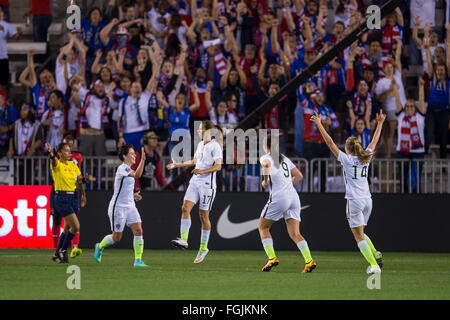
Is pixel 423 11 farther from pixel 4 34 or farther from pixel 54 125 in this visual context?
pixel 4 34

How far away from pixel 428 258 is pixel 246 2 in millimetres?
7767

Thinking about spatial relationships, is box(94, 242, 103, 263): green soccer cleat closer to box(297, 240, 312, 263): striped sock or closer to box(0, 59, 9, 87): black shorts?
box(297, 240, 312, 263): striped sock

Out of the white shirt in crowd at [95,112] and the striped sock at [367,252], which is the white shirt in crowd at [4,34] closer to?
the white shirt in crowd at [95,112]

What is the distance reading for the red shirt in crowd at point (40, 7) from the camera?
22875 millimetres

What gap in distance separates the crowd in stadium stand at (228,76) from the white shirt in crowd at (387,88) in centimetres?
2

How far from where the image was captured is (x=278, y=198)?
14.2 m

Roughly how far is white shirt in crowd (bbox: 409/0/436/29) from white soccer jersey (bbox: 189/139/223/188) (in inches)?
320

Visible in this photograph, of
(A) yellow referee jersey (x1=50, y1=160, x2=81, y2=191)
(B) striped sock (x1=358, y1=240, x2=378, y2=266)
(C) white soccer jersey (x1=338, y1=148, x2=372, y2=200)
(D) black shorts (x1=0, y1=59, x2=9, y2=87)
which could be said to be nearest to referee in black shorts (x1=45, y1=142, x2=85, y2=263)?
(A) yellow referee jersey (x1=50, y1=160, x2=81, y2=191)

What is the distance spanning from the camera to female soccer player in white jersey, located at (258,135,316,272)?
14.1 metres

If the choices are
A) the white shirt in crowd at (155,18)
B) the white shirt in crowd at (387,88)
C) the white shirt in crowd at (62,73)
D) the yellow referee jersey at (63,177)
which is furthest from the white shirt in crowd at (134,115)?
the white shirt in crowd at (387,88)

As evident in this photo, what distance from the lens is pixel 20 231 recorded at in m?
19.4

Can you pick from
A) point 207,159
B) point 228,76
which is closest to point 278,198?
point 207,159
